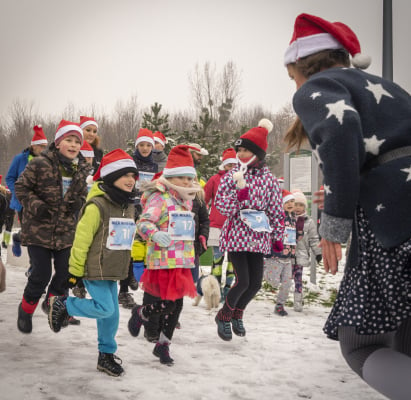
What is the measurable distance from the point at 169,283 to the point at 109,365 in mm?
803

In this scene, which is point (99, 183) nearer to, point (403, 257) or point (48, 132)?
point (403, 257)

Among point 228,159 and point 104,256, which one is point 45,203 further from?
point 228,159

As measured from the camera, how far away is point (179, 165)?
14.7 feet

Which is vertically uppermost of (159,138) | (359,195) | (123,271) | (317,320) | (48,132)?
(48,132)

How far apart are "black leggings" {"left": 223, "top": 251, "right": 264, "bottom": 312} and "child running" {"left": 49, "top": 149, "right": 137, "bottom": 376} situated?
1.47 metres

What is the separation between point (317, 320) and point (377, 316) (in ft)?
15.4

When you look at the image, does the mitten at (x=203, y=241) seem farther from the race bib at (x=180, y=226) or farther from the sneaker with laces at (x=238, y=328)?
the race bib at (x=180, y=226)

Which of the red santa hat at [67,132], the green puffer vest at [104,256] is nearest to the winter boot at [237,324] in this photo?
the green puffer vest at [104,256]

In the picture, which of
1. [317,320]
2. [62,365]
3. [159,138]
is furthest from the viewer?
[159,138]

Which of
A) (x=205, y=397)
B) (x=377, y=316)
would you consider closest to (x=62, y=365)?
(x=205, y=397)

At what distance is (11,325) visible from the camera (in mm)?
4906

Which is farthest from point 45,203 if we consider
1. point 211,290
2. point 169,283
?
point 211,290

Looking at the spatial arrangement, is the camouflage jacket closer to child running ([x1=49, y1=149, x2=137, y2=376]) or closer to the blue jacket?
child running ([x1=49, y1=149, x2=137, y2=376])

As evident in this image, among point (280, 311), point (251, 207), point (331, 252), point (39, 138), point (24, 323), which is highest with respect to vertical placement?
point (39, 138)
